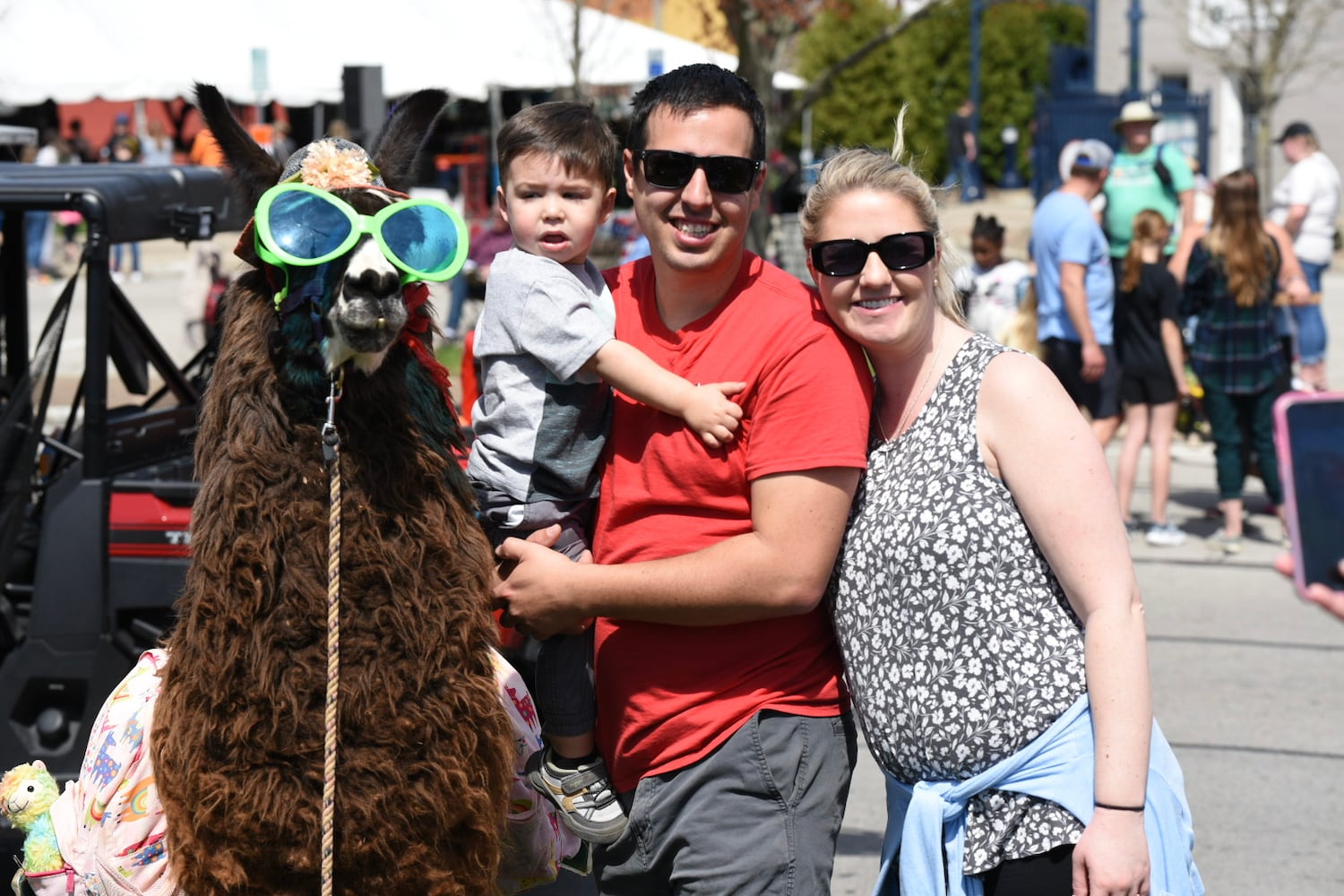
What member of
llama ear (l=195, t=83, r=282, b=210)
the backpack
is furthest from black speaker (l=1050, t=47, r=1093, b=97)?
llama ear (l=195, t=83, r=282, b=210)

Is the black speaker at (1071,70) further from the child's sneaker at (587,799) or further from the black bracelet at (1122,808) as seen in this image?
the black bracelet at (1122,808)

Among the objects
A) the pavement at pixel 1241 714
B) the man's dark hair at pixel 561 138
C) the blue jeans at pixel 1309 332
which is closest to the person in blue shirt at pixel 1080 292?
the pavement at pixel 1241 714

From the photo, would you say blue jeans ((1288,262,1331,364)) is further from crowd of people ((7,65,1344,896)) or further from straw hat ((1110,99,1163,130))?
crowd of people ((7,65,1344,896))

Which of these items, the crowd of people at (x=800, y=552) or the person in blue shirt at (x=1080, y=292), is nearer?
the crowd of people at (x=800, y=552)

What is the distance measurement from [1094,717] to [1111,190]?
772cm

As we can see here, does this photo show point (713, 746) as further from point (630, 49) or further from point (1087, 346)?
point (630, 49)

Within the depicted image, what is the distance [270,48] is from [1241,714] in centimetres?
1187

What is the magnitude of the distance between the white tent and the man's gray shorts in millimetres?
12343

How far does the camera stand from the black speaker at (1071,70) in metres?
26.0

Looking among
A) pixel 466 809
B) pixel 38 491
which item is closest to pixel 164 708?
pixel 466 809

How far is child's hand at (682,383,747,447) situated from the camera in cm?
239

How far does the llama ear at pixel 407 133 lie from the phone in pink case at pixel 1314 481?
4.79 feet

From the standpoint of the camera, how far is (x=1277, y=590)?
7.84 meters

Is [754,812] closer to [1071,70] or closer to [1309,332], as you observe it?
[1309,332]
